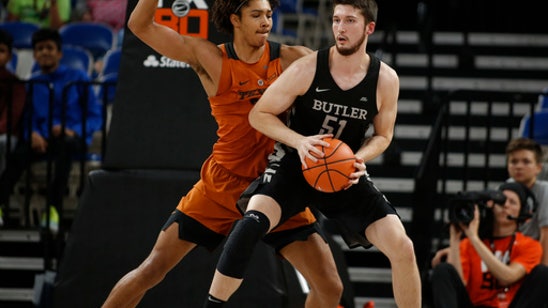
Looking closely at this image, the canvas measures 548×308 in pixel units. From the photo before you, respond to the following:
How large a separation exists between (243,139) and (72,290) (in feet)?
6.20

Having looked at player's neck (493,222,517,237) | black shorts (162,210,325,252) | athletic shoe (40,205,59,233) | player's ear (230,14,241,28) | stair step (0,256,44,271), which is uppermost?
player's ear (230,14,241,28)

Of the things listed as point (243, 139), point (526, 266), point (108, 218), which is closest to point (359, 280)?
point (526, 266)

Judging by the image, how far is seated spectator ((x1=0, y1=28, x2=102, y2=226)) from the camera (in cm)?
852

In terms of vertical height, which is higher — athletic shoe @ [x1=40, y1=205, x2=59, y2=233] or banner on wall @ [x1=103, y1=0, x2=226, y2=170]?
banner on wall @ [x1=103, y1=0, x2=226, y2=170]

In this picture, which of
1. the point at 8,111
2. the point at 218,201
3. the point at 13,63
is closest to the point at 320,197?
the point at 218,201

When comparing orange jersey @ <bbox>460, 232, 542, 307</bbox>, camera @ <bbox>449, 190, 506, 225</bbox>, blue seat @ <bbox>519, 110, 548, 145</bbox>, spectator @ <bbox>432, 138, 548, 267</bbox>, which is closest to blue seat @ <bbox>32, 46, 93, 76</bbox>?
blue seat @ <bbox>519, 110, 548, 145</bbox>

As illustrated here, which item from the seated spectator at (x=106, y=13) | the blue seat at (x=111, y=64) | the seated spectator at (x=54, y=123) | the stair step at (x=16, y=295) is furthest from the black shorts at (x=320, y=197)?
the seated spectator at (x=106, y=13)

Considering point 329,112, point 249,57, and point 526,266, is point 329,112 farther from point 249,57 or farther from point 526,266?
point 526,266

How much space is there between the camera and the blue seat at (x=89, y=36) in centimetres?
1126

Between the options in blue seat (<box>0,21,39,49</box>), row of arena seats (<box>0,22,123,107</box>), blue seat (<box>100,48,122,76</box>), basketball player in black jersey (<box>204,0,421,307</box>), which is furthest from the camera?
blue seat (<box>0,21,39,49</box>)

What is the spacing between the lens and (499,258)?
7383 mm

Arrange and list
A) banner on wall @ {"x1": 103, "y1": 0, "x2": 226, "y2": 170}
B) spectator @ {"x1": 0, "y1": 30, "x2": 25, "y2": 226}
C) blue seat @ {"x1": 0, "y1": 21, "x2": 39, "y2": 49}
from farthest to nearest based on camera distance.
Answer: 1. blue seat @ {"x1": 0, "y1": 21, "x2": 39, "y2": 49}
2. spectator @ {"x1": 0, "y1": 30, "x2": 25, "y2": 226}
3. banner on wall @ {"x1": 103, "y1": 0, "x2": 226, "y2": 170}

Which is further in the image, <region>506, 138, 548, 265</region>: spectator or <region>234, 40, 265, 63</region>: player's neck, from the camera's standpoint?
<region>506, 138, 548, 265</region>: spectator

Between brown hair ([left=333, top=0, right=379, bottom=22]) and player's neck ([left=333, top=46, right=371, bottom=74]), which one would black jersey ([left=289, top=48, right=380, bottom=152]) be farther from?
brown hair ([left=333, top=0, right=379, bottom=22])
